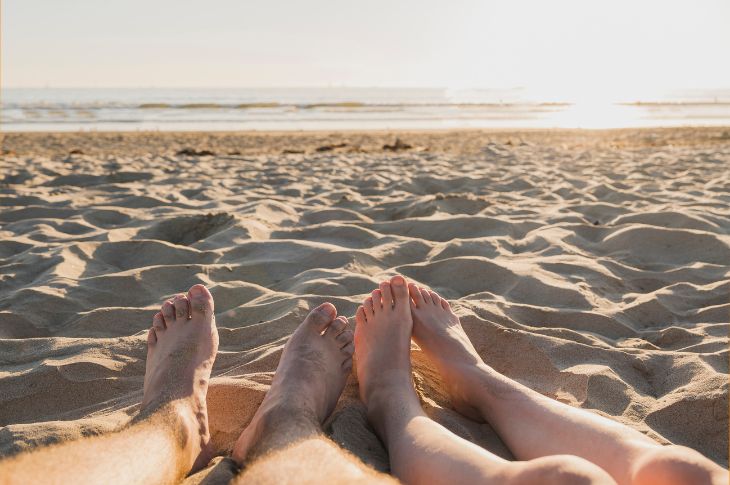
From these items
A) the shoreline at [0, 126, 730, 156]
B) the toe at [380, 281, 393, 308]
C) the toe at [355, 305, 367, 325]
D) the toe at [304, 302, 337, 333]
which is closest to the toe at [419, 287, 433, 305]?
the toe at [380, 281, 393, 308]

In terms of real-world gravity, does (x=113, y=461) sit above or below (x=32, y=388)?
above

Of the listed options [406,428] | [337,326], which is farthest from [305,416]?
[337,326]

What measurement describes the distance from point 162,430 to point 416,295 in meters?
1.05

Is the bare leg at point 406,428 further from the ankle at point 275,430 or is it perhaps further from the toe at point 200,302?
the toe at point 200,302

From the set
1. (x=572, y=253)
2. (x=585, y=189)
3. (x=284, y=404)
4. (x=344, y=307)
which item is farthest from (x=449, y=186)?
(x=284, y=404)

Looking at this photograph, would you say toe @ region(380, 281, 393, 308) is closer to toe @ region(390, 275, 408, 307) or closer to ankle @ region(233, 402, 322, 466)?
toe @ region(390, 275, 408, 307)

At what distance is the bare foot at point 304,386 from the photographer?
4.42 ft

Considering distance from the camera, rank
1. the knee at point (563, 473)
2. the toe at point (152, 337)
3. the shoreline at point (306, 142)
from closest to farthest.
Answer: the knee at point (563, 473)
the toe at point (152, 337)
the shoreline at point (306, 142)

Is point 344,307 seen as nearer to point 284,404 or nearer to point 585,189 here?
point 284,404

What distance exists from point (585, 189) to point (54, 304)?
143 inches

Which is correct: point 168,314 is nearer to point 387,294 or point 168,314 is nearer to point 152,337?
point 152,337

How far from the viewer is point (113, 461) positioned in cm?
112

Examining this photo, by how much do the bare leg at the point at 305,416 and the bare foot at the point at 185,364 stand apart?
13cm

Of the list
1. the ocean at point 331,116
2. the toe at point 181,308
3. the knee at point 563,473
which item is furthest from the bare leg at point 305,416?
the ocean at point 331,116
